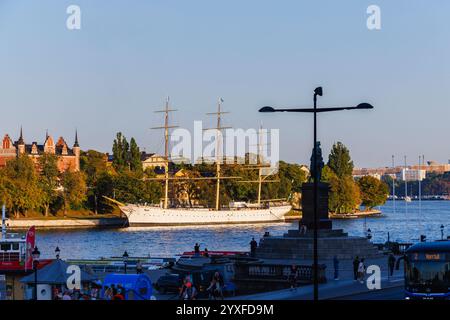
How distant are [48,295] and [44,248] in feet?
185

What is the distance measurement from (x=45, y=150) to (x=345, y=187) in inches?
2078

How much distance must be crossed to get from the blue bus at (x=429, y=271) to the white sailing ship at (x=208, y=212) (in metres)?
119

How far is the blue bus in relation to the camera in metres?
28.8

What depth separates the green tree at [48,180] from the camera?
449ft

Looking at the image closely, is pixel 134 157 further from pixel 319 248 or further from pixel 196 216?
pixel 319 248

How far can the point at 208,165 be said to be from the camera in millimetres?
176000

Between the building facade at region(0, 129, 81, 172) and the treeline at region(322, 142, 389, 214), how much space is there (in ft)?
144

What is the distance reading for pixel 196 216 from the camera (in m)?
157

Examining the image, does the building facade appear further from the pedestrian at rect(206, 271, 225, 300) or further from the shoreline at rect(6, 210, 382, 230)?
the pedestrian at rect(206, 271, 225, 300)

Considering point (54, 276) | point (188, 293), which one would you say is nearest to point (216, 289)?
→ point (188, 293)

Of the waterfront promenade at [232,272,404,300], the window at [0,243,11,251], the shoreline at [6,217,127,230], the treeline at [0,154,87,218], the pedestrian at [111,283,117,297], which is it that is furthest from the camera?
the treeline at [0,154,87,218]

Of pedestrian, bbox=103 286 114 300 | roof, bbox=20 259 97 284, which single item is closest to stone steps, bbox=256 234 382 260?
roof, bbox=20 259 97 284
